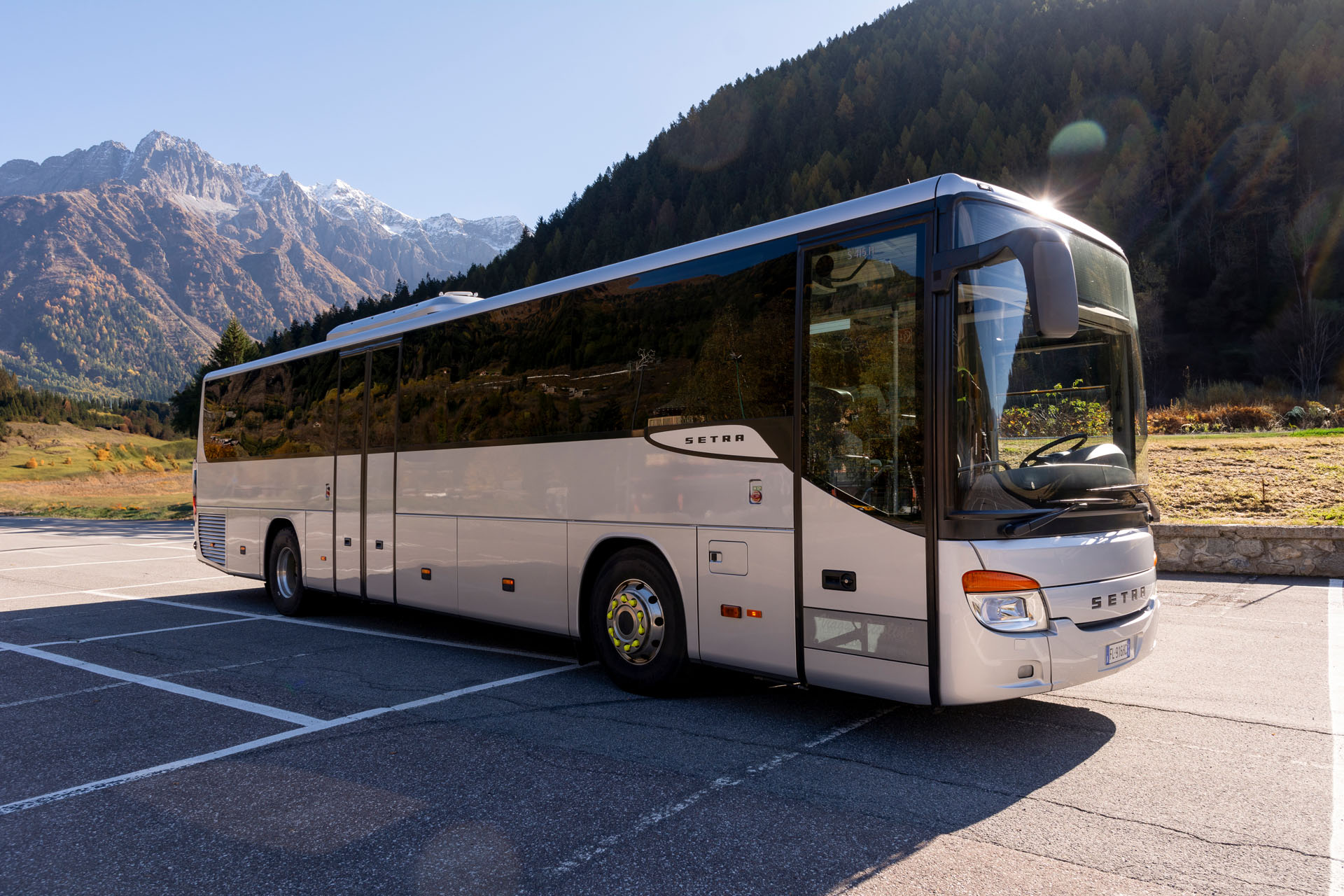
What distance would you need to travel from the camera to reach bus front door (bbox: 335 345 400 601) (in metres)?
8.86

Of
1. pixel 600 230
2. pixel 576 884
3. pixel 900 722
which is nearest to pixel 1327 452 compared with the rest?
pixel 900 722

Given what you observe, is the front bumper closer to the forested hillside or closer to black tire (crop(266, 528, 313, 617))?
black tire (crop(266, 528, 313, 617))

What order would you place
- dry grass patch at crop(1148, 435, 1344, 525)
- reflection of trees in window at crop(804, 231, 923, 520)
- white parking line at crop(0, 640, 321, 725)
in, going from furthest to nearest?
dry grass patch at crop(1148, 435, 1344, 525) → white parking line at crop(0, 640, 321, 725) → reflection of trees in window at crop(804, 231, 923, 520)

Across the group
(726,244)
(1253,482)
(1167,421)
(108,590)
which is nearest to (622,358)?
(726,244)

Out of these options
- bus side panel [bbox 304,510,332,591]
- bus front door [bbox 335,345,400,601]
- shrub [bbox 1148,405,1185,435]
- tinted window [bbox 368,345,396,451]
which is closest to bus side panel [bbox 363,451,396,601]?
bus front door [bbox 335,345,400,601]

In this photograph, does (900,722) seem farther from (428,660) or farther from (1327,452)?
(1327,452)

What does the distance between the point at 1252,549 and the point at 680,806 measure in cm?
1069

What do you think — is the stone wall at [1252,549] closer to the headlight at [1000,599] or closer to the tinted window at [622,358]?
the headlight at [1000,599]

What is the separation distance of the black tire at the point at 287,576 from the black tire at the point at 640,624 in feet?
16.8

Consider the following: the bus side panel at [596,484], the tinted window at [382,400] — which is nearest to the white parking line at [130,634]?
the tinted window at [382,400]

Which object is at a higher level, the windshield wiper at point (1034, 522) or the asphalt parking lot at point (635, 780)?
the windshield wiper at point (1034, 522)

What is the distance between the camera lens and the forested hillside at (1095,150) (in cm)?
6350

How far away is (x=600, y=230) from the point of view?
330 ft

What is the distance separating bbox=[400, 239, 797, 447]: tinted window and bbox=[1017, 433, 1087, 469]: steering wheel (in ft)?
4.44
